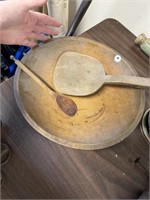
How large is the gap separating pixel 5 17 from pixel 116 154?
1.05ft

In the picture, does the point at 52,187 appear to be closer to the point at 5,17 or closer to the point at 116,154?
the point at 116,154

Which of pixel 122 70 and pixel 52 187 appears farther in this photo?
pixel 122 70

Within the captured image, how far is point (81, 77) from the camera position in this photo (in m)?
0.43

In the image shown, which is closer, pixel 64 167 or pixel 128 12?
pixel 64 167

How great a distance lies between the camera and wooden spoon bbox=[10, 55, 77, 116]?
15.6 inches

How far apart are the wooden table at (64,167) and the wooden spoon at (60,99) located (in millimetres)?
48

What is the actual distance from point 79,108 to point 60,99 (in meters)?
0.04

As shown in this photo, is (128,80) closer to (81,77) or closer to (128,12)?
(81,77)

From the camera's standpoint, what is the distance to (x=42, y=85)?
408 mm

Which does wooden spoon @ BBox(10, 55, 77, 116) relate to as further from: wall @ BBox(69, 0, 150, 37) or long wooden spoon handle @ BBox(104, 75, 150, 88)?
wall @ BBox(69, 0, 150, 37)

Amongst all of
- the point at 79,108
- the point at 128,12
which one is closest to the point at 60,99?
the point at 79,108

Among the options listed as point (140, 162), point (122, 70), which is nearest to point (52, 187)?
point (140, 162)

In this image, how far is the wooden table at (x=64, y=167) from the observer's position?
1.18 feet

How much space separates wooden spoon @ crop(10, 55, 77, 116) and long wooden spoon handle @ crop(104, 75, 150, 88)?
8 cm
